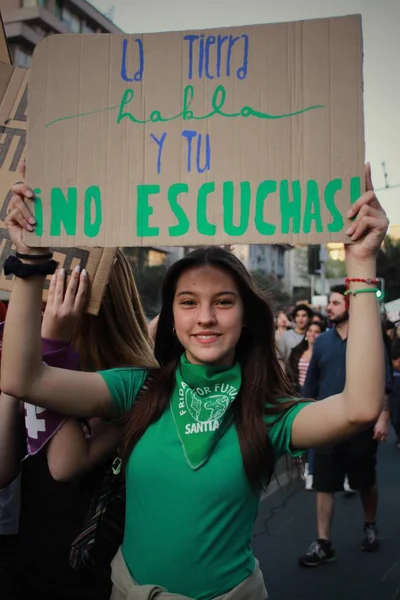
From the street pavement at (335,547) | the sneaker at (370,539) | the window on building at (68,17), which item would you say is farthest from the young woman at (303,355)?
the window on building at (68,17)

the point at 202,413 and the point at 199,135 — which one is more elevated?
the point at 199,135

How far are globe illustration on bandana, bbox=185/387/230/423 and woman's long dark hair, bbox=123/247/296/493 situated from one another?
6 centimetres

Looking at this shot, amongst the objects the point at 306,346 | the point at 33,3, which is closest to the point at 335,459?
the point at 306,346

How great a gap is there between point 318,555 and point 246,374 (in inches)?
130

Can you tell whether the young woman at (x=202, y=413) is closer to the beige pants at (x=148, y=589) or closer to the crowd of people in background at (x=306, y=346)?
the beige pants at (x=148, y=589)

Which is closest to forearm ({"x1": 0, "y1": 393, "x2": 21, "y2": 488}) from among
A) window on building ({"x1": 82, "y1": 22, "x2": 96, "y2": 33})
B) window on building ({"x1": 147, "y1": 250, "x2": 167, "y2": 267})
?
window on building ({"x1": 147, "y1": 250, "x2": 167, "y2": 267})

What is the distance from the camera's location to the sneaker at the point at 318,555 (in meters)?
4.76

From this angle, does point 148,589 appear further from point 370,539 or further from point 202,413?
point 370,539

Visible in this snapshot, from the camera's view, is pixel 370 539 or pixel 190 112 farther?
pixel 370 539

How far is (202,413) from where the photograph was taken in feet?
6.10

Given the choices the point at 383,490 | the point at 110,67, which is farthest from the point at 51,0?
the point at 110,67

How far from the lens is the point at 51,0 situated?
4516cm

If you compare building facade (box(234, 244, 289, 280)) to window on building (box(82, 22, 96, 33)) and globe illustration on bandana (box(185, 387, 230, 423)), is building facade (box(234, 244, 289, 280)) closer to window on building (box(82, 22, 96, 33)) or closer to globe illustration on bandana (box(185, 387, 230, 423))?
window on building (box(82, 22, 96, 33))

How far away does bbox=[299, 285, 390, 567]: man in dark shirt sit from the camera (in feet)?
16.0
